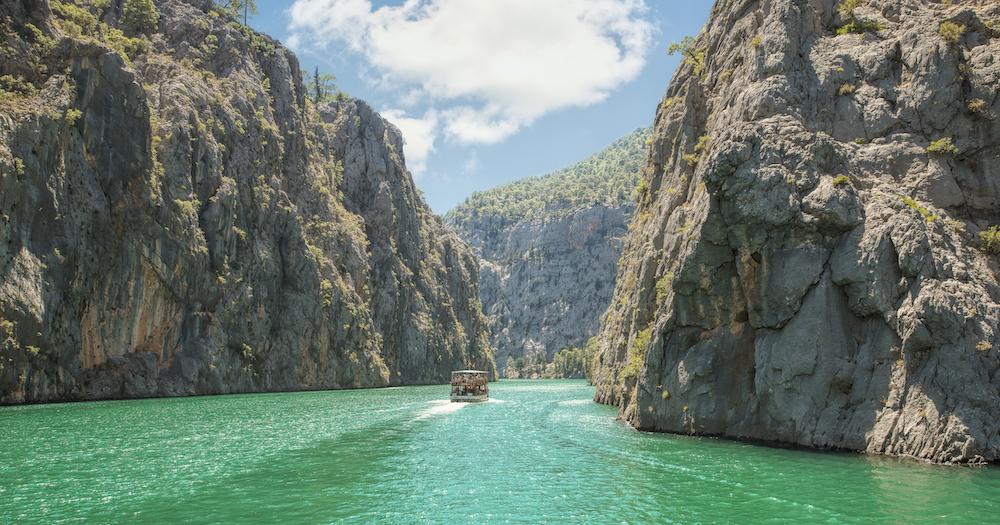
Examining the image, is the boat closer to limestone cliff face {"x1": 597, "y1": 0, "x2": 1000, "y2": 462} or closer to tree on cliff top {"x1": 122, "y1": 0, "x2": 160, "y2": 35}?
limestone cliff face {"x1": 597, "y1": 0, "x2": 1000, "y2": 462}

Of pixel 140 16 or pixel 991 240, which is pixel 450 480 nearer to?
pixel 991 240

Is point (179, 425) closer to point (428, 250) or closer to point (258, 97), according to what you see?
point (258, 97)

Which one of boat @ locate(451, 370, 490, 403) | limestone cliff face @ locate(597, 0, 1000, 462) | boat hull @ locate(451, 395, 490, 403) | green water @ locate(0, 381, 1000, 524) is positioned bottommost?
green water @ locate(0, 381, 1000, 524)

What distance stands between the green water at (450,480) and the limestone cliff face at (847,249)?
2200 millimetres

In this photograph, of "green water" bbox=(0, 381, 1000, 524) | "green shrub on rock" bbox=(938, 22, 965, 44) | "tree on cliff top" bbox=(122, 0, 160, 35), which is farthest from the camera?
"tree on cliff top" bbox=(122, 0, 160, 35)

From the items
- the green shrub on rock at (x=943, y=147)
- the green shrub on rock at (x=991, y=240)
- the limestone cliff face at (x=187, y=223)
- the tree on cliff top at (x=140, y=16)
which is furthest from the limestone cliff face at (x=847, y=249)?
the tree on cliff top at (x=140, y=16)

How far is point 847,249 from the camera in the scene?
27.5 m

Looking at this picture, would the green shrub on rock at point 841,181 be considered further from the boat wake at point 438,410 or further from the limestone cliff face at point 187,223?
the limestone cliff face at point 187,223

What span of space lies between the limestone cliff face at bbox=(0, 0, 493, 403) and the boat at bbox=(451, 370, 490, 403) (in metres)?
30.4

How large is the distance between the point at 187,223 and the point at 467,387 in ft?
126

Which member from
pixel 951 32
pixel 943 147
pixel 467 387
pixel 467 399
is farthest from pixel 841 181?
pixel 467 387

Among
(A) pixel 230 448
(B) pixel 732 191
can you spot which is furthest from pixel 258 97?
(B) pixel 732 191

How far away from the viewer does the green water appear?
18.2 metres

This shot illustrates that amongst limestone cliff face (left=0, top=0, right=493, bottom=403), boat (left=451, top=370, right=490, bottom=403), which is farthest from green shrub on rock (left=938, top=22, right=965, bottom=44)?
limestone cliff face (left=0, top=0, right=493, bottom=403)
